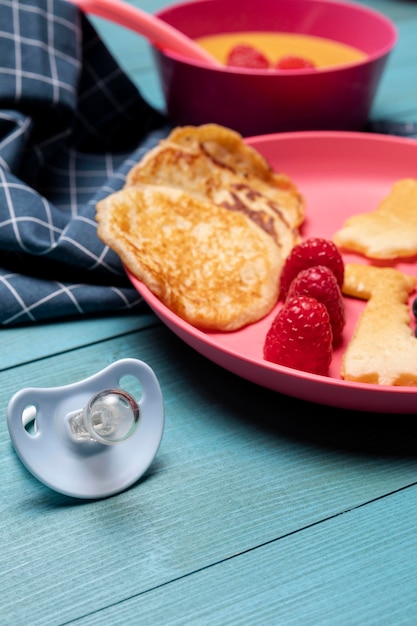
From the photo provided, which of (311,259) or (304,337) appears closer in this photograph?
(304,337)

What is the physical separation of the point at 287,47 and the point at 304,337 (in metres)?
0.99

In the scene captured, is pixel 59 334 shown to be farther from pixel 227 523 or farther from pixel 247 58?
pixel 247 58

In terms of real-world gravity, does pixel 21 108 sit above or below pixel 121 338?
above

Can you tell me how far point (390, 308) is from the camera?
1008mm

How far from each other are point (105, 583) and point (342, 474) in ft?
0.94

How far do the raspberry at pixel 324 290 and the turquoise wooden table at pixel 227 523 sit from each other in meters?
0.12

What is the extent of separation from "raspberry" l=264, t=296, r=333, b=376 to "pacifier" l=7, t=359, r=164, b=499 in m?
0.17

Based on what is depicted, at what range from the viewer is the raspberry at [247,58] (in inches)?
58.0

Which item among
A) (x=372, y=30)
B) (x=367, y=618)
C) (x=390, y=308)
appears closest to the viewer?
(x=367, y=618)

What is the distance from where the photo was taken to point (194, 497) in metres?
0.83

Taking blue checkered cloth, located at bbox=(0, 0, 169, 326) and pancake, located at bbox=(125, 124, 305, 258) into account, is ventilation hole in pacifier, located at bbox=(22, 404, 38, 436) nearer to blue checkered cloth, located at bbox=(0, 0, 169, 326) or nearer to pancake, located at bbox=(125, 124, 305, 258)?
blue checkered cloth, located at bbox=(0, 0, 169, 326)

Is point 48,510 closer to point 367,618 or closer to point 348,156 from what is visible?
point 367,618

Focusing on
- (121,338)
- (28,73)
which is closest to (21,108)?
(28,73)

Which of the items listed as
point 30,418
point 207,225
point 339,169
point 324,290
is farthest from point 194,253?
point 339,169
